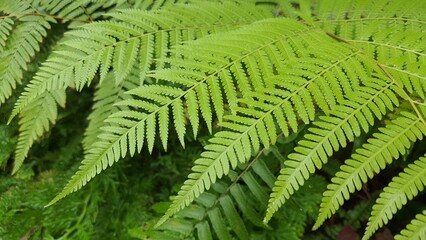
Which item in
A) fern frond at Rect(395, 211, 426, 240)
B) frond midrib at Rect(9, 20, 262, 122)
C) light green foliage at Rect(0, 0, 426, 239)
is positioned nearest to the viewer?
fern frond at Rect(395, 211, 426, 240)

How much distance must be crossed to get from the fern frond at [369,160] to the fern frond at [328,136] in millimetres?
55

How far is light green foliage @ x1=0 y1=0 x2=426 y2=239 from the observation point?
116 centimetres

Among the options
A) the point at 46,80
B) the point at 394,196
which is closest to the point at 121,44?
the point at 46,80

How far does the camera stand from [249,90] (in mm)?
1310

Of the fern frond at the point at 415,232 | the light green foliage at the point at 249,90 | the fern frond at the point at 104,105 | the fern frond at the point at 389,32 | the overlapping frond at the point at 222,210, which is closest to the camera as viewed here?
the fern frond at the point at 415,232

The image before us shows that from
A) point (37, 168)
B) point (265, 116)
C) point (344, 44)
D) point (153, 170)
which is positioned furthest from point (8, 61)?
point (344, 44)

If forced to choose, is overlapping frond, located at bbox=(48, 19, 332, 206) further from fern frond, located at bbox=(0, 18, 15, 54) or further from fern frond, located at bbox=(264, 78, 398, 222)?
fern frond, located at bbox=(0, 18, 15, 54)

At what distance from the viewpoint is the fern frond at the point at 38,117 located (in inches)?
72.2

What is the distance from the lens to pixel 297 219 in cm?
195

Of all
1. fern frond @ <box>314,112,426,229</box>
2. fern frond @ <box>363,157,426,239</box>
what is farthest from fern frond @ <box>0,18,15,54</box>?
fern frond @ <box>363,157,426,239</box>

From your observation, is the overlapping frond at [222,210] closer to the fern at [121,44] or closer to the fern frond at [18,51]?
the fern at [121,44]

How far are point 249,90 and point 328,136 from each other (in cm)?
29

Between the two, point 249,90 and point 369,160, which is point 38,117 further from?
point 369,160

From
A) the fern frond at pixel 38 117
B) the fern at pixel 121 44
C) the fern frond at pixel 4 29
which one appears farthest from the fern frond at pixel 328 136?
the fern frond at pixel 4 29
